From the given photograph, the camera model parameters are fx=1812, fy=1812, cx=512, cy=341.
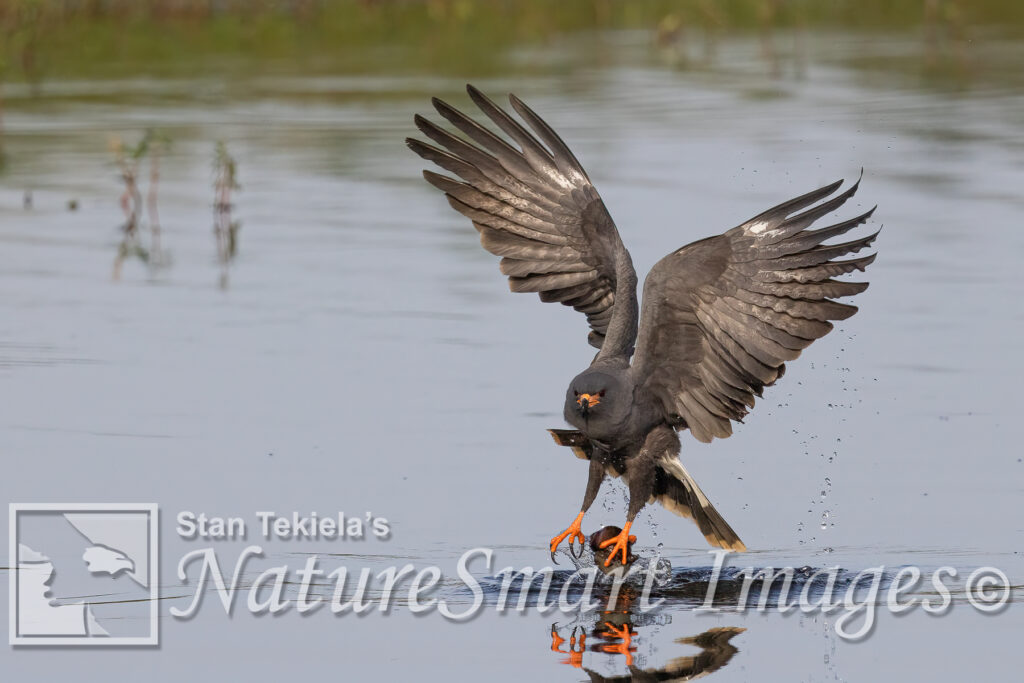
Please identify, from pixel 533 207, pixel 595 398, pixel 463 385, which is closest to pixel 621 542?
pixel 595 398

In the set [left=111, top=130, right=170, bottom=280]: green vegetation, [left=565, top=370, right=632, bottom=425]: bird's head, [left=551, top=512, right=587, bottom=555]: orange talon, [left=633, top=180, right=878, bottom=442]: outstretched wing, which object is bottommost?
[left=111, top=130, right=170, bottom=280]: green vegetation

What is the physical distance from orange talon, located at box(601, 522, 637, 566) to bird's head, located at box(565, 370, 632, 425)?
0.46 meters

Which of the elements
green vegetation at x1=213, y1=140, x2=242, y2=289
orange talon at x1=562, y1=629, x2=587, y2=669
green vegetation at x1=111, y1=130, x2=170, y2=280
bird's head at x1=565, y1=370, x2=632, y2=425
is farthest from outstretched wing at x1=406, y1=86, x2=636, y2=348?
green vegetation at x1=111, y1=130, x2=170, y2=280

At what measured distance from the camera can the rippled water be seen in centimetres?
617

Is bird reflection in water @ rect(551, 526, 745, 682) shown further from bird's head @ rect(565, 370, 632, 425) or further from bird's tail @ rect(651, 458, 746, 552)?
bird's head @ rect(565, 370, 632, 425)

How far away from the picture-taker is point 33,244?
12938mm

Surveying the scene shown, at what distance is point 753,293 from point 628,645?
1.53 meters

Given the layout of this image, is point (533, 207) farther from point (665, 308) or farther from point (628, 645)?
point (628, 645)

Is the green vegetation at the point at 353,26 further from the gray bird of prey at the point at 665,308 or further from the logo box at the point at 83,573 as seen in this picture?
the logo box at the point at 83,573

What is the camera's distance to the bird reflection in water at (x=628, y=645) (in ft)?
18.8

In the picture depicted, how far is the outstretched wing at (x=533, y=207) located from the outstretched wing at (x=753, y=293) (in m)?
0.74

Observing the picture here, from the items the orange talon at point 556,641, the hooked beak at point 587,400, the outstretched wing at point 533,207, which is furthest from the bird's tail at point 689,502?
the orange talon at point 556,641

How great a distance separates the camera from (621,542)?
6.93 m

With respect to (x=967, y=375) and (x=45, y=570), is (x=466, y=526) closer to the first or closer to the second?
(x=45, y=570)
